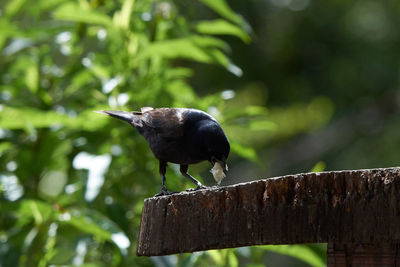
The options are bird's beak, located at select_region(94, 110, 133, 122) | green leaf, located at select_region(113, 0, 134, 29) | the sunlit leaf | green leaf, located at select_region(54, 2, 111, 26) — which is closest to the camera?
bird's beak, located at select_region(94, 110, 133, 122)

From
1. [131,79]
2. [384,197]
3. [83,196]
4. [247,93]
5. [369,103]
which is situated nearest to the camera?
[384,197]

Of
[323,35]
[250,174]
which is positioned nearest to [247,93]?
[250,174]

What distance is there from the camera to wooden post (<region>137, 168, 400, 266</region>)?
5.41 ft

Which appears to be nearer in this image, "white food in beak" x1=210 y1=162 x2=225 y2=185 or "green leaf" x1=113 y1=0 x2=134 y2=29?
"white food in beak" x1=210 y1=162 x2=225 y2=185

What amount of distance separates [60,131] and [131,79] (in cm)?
44

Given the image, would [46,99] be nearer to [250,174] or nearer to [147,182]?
[147,182]

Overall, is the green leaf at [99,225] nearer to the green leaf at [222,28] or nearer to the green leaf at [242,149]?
the green leaf at [242,149]

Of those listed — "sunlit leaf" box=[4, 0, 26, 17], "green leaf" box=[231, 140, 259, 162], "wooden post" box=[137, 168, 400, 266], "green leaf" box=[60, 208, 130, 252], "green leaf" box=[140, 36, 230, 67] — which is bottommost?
"wooden post" box=[137, 168, 400, 266]

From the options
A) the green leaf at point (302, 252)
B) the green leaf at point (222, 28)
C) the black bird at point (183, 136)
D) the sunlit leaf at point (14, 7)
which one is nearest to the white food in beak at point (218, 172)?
the black bird at point (183, 136)

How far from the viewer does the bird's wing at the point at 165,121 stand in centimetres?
290

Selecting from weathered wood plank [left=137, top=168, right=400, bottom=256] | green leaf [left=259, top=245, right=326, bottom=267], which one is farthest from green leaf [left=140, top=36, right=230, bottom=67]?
weathered wood plank [left=137, top=168, right=400, bottom=256]

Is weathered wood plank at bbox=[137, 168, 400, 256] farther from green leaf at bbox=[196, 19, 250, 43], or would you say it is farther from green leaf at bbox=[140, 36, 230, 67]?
green leaf at bbox=[196, 19, 250, 43]

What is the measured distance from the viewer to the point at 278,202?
5.72ft

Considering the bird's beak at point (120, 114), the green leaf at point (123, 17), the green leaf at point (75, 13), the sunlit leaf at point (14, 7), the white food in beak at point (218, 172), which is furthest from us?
the sunlit leaf at point (14, 7)
